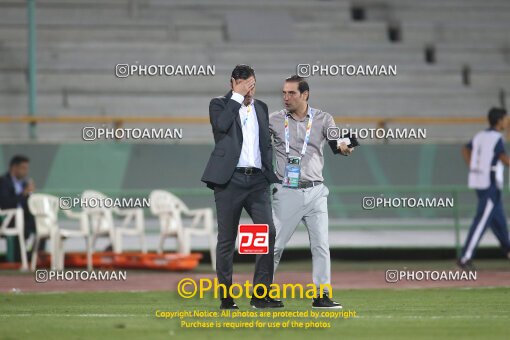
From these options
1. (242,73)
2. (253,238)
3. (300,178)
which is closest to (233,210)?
(253,238)

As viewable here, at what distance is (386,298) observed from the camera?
12.1 metres

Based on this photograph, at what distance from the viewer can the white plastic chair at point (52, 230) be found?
16.5 m

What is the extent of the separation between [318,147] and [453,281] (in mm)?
4648

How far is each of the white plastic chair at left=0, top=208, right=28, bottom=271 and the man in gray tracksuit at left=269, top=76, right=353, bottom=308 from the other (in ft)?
23.7

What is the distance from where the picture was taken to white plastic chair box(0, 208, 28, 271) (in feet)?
55.2

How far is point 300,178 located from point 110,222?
6956 millimetres

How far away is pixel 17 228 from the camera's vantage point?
670 inches

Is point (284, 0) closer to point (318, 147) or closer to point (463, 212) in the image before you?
point (463, 212)

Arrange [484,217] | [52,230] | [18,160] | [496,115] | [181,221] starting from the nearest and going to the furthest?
1. [496,115]
2. [484,217]
3. [52,230]
4. [181,221]
5. [18,160]

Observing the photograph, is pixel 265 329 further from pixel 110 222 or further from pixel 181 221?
pixel 181 221

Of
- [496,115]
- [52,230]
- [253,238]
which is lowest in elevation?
[253,238]

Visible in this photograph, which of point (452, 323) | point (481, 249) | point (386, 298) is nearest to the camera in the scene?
point (452, 323)

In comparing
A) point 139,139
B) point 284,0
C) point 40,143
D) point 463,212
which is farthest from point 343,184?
point 284,0

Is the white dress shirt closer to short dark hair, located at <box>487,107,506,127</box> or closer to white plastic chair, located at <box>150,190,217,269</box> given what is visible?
short dark hair, located at <box>487,107,506,127</box>
